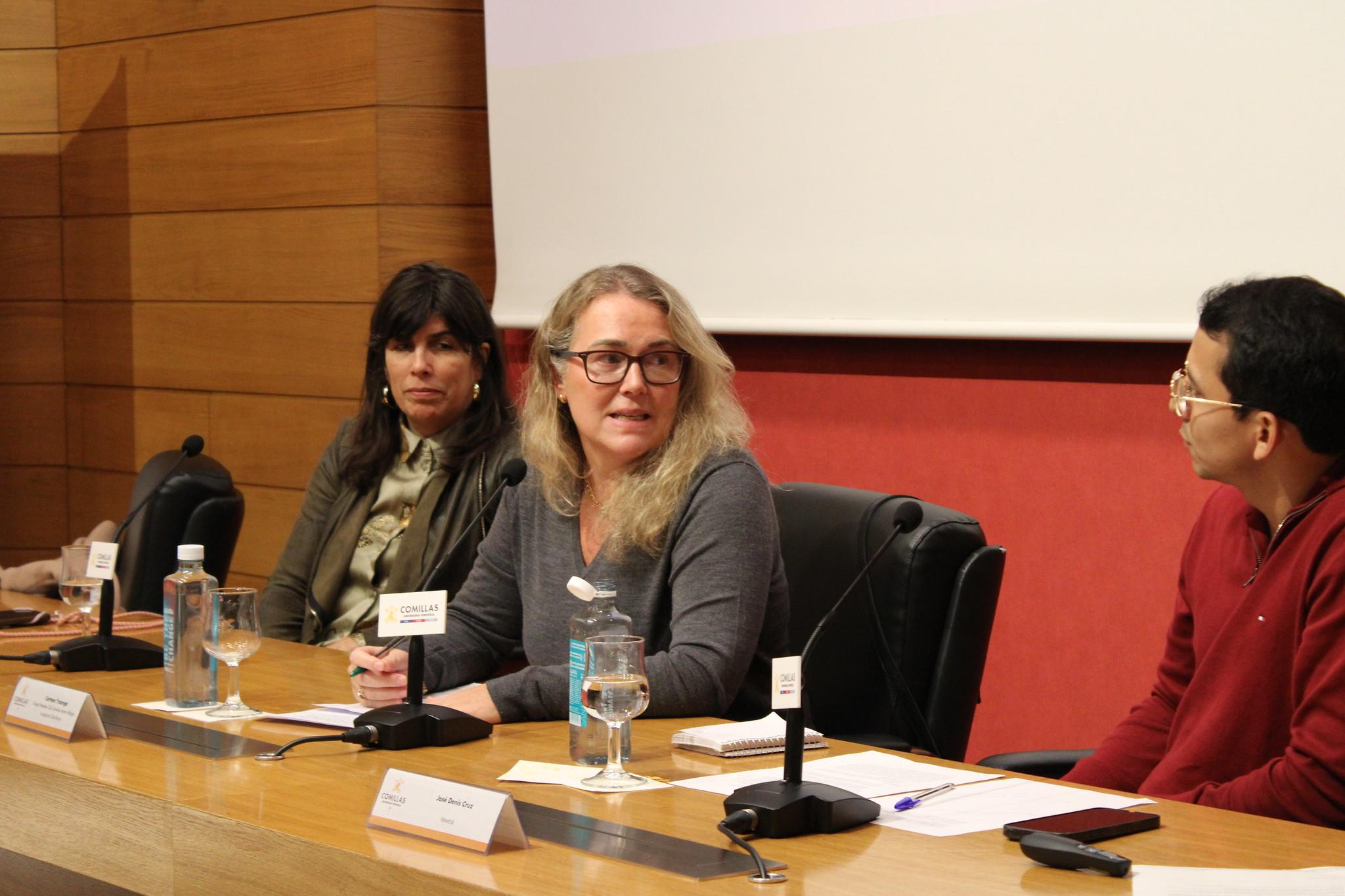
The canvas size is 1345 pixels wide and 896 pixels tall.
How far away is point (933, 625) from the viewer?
2.16 m

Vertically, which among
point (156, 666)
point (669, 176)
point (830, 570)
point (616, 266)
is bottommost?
point (156, 666)

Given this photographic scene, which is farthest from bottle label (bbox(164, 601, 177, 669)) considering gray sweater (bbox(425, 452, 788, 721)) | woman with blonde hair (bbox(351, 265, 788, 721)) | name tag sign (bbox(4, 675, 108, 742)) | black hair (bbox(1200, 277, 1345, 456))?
black hair (bbox(1200, 277, 1345, 456))

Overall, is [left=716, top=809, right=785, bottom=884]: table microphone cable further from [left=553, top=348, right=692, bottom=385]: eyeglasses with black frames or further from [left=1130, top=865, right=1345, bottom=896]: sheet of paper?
[left=553, top=348, right=692, bottom=385]: eyeglasses with black frames

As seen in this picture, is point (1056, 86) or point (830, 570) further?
point (1056, 86)

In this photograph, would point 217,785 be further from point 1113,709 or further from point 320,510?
point 1113,709

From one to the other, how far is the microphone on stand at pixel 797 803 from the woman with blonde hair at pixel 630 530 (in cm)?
47

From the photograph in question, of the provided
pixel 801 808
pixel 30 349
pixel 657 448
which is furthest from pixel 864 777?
pixel 30 349

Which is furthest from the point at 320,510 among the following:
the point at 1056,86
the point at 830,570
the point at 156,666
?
the point at 1056,86

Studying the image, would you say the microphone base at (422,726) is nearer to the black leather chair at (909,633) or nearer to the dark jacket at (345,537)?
the black leather chair at (909,633)

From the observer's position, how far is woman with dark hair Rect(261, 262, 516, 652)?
286 centimetres

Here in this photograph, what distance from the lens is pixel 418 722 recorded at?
1794 mm

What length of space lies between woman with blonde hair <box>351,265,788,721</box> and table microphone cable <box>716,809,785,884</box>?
523mm

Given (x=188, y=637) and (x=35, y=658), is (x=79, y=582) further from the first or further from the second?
(x=188, y=637)

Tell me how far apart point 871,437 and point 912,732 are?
131 cm
